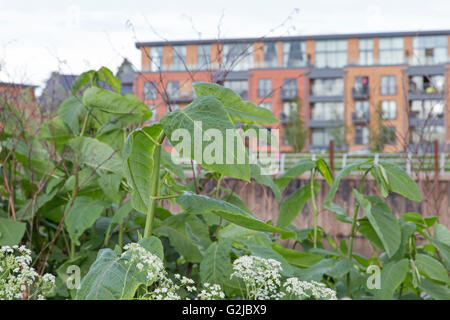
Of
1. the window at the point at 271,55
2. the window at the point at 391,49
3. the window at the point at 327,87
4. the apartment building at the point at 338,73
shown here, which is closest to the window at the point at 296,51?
the apartment building at the point at 338,73

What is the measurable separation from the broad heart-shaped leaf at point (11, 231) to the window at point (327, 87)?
Result: 111 ft

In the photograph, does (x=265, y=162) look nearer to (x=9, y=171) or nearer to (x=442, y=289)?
(x=442, y=289)

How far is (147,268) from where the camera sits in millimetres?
786

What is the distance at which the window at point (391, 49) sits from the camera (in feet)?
115

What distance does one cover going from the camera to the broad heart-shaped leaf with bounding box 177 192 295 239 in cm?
84

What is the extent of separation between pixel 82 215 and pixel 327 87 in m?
34.0

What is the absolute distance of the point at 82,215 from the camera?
4.16ft

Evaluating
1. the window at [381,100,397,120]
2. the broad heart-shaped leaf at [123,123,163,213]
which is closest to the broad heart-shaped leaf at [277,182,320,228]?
the broad heart-shaped leaf at [123,123,163,213]

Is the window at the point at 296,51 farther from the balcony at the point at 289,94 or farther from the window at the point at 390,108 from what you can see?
the window at the point at 390,108

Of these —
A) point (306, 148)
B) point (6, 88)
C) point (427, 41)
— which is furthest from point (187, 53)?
point (6, 88)

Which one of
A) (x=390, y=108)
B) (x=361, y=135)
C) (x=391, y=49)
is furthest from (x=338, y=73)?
(x=391, y=49)

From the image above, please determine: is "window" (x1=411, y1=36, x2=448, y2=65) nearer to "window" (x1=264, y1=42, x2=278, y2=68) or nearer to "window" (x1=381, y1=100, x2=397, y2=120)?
"window" (x1=381, y1=100, x2=397, y2=120)

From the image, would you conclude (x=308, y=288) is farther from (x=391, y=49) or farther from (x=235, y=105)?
(x=391, y=49)
